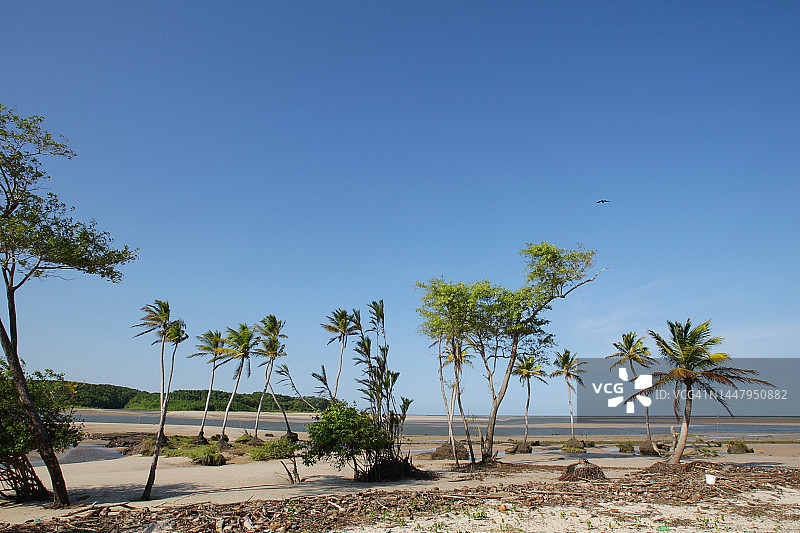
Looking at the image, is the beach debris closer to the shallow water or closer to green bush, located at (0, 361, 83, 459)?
green bush, located at (0, 361, 83, 459)

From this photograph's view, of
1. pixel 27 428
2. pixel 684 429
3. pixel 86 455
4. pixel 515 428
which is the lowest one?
pixel 515 428

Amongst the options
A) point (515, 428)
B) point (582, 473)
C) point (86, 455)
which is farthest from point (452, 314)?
point (515, 428)

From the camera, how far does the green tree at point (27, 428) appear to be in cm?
1148

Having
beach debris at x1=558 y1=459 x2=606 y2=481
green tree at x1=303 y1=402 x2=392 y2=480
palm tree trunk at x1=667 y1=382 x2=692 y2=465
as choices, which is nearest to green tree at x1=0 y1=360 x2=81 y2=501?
green tree at x1=303 y1=402 x2=392 y2=480

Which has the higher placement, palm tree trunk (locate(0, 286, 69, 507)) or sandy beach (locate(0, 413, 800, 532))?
palm tree trunk (locate(0, 286, 69, 507))

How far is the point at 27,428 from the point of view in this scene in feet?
38.5

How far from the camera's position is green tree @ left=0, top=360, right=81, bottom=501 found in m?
11.5

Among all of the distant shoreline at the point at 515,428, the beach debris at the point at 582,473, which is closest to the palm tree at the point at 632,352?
the distant shoreline at the point at 515,428

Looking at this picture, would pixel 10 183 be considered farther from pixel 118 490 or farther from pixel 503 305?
pixel 503 305

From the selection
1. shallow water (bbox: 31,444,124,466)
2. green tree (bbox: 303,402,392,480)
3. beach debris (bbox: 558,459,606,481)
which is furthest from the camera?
shallow water (bbox: 31,444,124,466)

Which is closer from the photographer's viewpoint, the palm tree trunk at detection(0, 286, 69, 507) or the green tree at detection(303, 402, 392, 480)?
the palm tree trunk at detection(0, 286, 69, 507)

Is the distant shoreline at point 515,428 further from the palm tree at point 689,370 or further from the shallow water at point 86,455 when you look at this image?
the palm tree at point 689,370

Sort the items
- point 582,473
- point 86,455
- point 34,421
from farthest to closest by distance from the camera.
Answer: point 86,455
point 582,473
point 34,421

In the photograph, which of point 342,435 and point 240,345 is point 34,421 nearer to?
point 342,435
